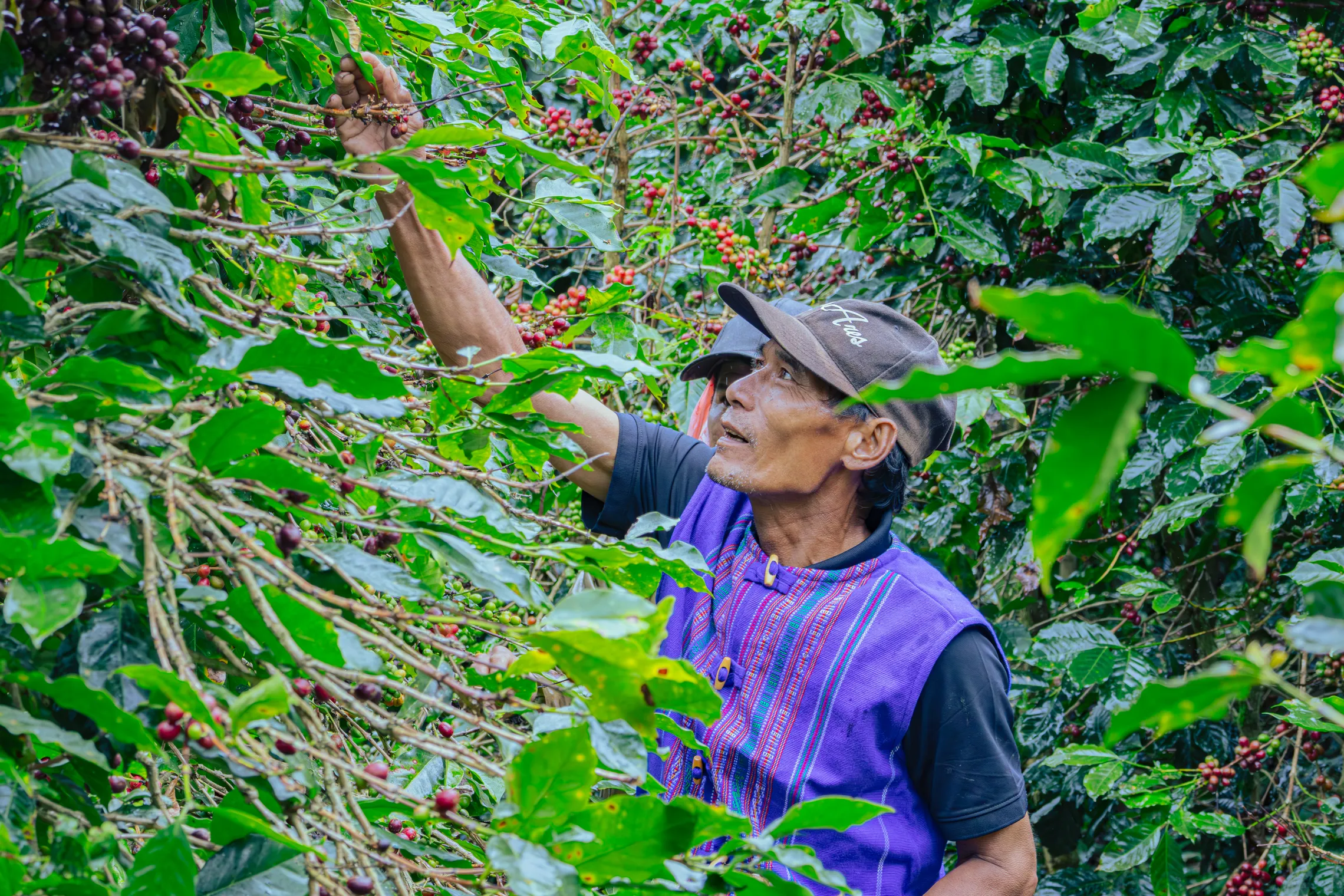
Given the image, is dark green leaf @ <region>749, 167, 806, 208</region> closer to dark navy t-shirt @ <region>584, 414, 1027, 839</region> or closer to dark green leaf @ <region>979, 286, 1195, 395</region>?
dark navy t-shirt @ <region>584, 414, 1027, 839</region>

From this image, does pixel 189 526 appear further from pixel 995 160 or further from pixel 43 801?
pixel 995 160

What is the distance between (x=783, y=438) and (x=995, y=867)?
777 millimetres

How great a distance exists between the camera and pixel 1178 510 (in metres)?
2.71

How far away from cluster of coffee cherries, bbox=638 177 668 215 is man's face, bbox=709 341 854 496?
112cm

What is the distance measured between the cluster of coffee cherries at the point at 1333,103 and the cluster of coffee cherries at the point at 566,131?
172cm

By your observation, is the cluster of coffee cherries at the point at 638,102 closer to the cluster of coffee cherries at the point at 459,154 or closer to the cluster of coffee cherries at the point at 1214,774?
the cluster of coffee cherries at the point at 459,154

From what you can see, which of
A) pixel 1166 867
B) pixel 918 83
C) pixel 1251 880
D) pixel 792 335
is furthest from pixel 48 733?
pixel 918 83

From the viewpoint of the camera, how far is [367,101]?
1.65 m

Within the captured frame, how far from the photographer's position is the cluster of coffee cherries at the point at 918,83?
3.19 meters

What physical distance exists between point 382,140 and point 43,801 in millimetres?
1094

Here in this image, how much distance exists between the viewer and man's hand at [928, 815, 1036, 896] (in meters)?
1.74

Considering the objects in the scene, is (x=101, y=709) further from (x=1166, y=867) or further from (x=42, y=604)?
(x=1166, y=867)

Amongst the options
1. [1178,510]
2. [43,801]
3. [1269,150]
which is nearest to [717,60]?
[1269,150]

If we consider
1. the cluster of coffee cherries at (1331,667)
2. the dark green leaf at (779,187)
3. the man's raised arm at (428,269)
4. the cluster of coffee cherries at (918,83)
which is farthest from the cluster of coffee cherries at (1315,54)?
the man's raised arm at (428,269)
